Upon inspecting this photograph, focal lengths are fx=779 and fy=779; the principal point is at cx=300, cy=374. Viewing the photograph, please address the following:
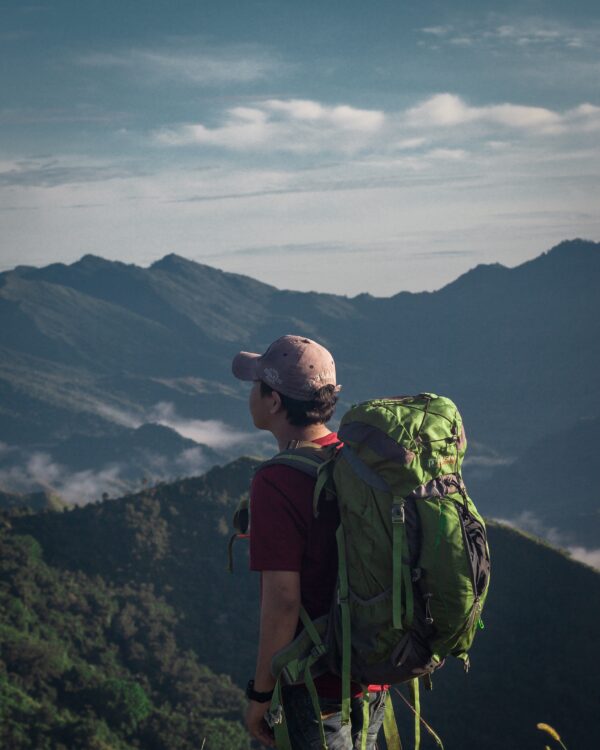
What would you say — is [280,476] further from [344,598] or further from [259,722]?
[259,722]

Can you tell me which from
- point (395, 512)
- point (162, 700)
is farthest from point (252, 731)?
point (162, 700)

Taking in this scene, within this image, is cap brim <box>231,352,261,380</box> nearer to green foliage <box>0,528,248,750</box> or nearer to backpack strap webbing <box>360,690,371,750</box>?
backpack strap webbing <box>360,690,371,750</box>

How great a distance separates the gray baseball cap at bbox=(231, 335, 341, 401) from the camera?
422 centimetres

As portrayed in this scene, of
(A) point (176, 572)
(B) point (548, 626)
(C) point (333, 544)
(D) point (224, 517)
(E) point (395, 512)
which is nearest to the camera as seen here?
(E) point (395, 512)

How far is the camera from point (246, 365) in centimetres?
458

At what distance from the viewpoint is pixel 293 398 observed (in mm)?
4246

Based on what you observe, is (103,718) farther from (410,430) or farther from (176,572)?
(410,430)

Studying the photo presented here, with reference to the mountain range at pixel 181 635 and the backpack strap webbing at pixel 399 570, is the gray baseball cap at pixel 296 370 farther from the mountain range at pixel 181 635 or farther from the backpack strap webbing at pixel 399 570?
the mountain range at pixel 181 635

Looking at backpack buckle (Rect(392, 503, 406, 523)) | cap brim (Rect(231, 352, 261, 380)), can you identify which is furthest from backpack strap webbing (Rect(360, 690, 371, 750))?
cap brim (Rect(231, 352, 261, 380))

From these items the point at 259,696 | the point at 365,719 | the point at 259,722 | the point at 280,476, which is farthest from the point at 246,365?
the point at 365,719

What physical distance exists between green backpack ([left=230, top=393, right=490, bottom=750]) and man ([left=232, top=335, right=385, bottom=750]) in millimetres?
93

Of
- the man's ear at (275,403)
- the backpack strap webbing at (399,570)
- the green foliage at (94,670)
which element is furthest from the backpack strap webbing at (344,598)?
the green foliage at (94,670)

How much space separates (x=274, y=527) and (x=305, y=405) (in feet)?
2.41

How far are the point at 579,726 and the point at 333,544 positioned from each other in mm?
65651
